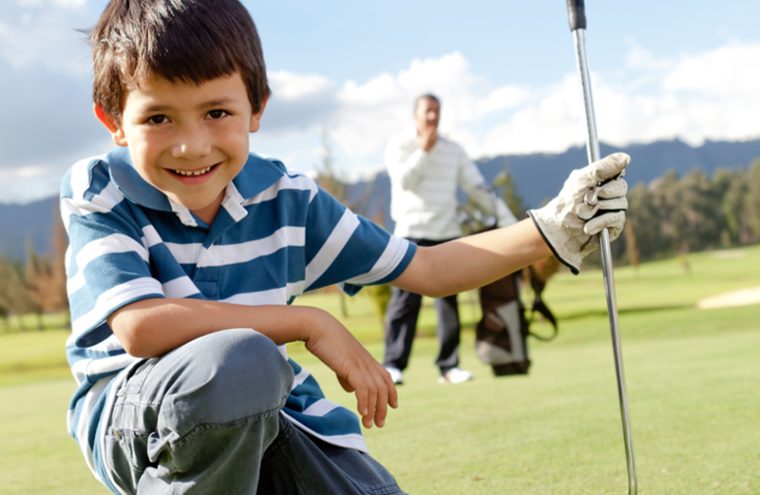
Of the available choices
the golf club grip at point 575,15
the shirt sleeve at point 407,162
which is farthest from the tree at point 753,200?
the golf club grip at point 575,15

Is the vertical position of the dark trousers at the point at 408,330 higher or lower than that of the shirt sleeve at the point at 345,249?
lower

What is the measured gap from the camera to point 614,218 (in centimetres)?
164

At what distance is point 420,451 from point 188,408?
5.17ft

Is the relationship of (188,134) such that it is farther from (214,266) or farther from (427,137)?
(427,137)

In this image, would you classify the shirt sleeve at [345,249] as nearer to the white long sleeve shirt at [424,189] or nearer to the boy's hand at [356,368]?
the boy's hand at [356,368]

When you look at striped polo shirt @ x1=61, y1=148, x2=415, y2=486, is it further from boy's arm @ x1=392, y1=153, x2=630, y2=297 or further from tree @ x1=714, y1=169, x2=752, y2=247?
tree @ x1=714, y1=169, x2=752, y2=247

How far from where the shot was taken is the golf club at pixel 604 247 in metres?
1.67

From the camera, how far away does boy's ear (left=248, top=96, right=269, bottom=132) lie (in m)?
1.62

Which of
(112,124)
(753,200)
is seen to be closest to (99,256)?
(112,124)

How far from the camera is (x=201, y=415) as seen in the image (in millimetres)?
1257

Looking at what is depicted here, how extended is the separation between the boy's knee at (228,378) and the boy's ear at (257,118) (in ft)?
1.48

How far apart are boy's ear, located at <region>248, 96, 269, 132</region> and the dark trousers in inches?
147

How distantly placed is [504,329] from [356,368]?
11.8ft

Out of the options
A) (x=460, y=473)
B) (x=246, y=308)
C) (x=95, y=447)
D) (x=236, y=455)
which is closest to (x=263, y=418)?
(x=236, y=455)
